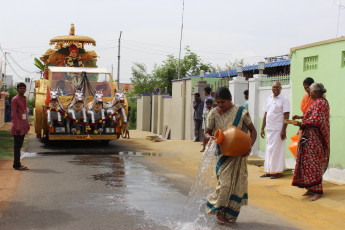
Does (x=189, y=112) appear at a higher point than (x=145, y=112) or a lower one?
higher

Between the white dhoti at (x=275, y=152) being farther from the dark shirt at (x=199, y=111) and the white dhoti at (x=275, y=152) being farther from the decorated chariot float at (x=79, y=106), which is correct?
the dark shirt at (x=199, y=111)

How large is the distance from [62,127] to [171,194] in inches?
287

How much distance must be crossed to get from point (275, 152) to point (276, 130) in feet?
1.45

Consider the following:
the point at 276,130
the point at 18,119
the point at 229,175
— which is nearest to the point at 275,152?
the point at 276,130

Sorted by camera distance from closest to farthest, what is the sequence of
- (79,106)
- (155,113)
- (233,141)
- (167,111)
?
(233,141)
(79,106)
(167,111)
(155,113)

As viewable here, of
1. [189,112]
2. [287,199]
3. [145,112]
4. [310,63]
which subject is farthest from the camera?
[145,112]

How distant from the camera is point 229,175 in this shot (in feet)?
18.8

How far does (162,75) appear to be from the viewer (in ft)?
139

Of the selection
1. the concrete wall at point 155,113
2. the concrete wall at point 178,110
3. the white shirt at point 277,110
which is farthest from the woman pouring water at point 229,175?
the concrete wall at point 155,113

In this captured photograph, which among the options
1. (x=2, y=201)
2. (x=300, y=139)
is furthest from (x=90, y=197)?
(x=300, y=139)

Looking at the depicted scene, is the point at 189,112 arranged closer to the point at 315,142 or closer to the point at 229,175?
the point at 315,142

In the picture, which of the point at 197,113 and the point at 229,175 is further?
the point at 197,113

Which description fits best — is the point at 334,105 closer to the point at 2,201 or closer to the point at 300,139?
the point at 300,139

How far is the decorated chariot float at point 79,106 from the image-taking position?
1382 cm
